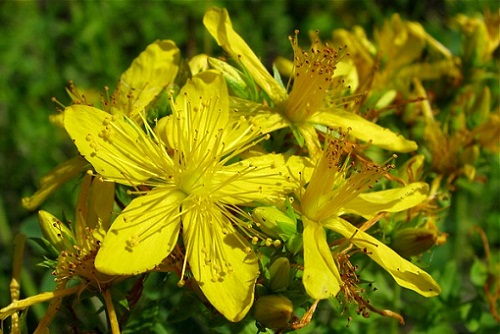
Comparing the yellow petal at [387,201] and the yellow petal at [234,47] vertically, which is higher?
the yellow petal at [234,47]

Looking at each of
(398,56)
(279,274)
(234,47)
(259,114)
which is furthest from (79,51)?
(279,274)

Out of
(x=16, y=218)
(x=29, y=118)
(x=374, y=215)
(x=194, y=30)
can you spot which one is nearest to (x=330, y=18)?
(x=194, y=30)

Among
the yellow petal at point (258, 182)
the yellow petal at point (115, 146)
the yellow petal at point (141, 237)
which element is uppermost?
the yellow petal at point (115, 146)

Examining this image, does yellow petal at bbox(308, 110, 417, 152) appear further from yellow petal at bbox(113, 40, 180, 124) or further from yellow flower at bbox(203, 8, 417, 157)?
yellow petal at bbox(113, 40, 180, 124)

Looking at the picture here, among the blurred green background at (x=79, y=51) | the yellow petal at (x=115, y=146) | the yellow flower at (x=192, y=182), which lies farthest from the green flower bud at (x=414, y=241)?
the blurred green background at (x=79, y=51)

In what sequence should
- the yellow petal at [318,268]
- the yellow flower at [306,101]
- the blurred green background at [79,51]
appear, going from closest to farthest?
the yellow petal at [318,268] < the yellow flower at [306,101] < the blurred green background at [79,51]

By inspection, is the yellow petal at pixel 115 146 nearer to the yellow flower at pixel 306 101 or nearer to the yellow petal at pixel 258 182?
the yellow petal at pixel 258 182

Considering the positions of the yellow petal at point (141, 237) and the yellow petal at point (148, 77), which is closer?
the yellow petal at point (141, 237)

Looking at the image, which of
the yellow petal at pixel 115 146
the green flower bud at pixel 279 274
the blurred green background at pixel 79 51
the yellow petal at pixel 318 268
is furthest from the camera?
the blurred green background at pixel 79 51
